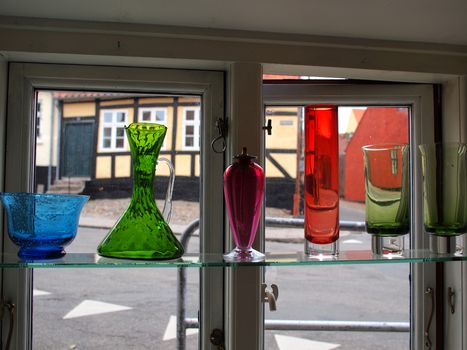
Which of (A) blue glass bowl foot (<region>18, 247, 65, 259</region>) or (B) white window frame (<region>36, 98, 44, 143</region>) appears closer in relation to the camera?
(A) blue glass bowl foot (<region>18, 247, 65, 259</region>)

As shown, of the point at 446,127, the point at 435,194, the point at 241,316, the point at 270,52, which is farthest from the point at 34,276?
the point at 446,127

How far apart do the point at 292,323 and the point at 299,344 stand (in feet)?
0.19

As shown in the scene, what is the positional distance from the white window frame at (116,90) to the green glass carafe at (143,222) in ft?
0.74

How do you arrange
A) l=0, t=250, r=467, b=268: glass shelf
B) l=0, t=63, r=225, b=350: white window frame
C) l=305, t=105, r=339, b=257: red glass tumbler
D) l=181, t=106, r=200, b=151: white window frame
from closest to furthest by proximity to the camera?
l=0, t=250, r=467, b=268: glass shelf, l=305, t=105, r=339, b=257: red glass tumbler, l=0, t=63, r=225, b=350: white window frame, l=181, t=106, r=200, b=151: white window frame

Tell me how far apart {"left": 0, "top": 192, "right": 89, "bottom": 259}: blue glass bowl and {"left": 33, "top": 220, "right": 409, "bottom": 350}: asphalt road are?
27 centimetres

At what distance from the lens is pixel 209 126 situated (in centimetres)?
125

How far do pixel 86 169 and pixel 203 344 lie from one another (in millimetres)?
518

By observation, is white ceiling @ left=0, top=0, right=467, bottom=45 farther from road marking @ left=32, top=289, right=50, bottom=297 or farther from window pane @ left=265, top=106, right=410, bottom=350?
road marking @ left=32, top=289, right=50, bottom=297

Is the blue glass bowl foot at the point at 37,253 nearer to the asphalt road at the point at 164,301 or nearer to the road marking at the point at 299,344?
the asphalt road at the point at 164,301

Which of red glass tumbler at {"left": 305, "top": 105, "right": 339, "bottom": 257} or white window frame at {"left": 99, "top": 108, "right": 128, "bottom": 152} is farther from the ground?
white window frame at {"left": 99, "top": 108, "right": 128, "bottom": 152}

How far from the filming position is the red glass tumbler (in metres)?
1.07

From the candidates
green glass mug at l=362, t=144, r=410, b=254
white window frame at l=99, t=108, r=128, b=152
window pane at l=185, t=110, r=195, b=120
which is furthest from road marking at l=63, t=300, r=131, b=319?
green glass mug at l=362, t=144, r=410, b=254

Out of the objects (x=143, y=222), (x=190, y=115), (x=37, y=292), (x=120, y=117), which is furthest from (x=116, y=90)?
(x=37, y=292)

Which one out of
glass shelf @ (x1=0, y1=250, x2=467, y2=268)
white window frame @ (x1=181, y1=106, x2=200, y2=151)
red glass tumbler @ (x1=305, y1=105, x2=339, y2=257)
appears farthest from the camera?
white window frame @ (x1=181, y1=106, x2=200, y2=151)
